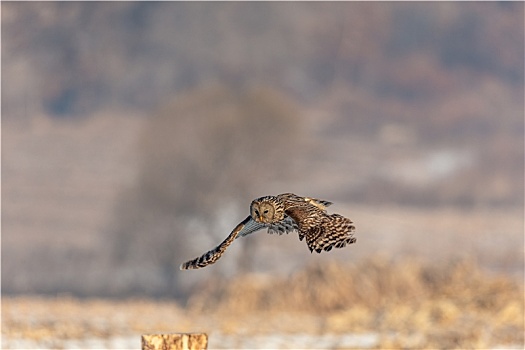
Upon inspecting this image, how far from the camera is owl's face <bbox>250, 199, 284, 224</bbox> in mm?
5145

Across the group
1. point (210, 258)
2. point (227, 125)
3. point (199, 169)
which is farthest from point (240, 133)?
point (210, 258)

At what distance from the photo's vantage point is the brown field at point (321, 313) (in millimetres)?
9812

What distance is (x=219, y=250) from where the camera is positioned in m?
5.27

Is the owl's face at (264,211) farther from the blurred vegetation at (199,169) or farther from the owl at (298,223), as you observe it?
the blurred vegetation at (199,169)

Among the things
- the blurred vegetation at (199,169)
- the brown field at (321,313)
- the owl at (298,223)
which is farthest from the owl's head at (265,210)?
the blurred vegetation at (199,169)

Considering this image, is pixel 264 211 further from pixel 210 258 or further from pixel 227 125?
pixel 227 125

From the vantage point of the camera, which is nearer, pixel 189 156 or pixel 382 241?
pixel 189 156

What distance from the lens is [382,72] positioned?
31.0 metres

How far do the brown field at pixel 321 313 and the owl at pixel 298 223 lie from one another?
161 inches

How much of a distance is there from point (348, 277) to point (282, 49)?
14450 millimetres

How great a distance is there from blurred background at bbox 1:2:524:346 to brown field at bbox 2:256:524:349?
10.3 ft

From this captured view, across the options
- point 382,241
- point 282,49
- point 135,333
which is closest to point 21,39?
point 282,49

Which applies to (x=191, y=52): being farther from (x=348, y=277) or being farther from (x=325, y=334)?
(x=325, y=334)

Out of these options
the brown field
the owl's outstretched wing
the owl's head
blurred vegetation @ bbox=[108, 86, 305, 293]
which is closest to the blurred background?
blurred vegetation @ bbox=[108, 86, 305, 293]
